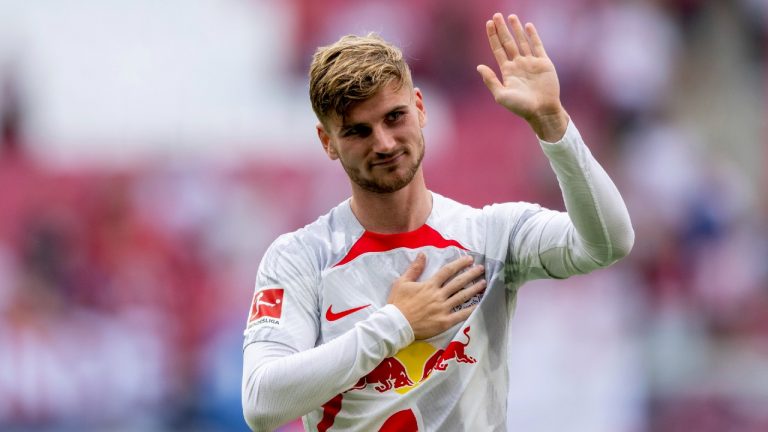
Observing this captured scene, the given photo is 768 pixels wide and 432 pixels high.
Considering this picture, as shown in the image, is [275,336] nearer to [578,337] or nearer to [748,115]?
[578,337]

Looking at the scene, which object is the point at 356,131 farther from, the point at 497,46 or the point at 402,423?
the point at 402,423

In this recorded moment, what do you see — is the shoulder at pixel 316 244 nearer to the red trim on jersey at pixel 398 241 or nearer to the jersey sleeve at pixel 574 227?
the red trim on jersey at pixel 398 241

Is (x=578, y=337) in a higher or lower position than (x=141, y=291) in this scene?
lower

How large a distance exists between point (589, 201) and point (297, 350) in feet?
3.17

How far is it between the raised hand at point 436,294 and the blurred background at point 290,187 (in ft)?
17.5

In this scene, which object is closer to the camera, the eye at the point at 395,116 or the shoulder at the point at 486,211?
the eye at the point at 395,116

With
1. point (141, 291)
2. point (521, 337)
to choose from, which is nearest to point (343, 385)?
point (521, 337)

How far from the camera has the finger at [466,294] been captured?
144 inches

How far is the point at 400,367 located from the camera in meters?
3.68

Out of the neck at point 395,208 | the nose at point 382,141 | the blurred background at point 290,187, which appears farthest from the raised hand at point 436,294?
the blurred background at point 290,187

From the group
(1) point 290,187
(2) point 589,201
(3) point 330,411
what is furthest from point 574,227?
(1) point 290,187

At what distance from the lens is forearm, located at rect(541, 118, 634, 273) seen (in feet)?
11.2

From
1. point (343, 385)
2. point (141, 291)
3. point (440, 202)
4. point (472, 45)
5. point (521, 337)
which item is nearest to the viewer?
point (343, 385)

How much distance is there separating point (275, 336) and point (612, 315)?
6.19m
